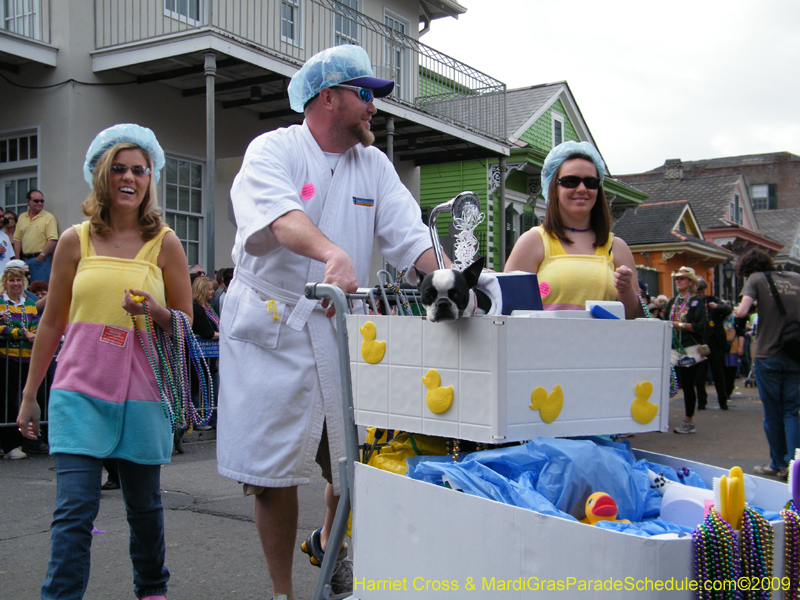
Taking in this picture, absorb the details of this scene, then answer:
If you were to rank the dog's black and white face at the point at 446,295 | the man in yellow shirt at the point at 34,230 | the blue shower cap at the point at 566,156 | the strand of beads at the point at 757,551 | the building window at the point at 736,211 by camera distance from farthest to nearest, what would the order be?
the building window at the point at 736,211 → the man in yellow shirt at the point at 34,230 → the blue shower cap at the point at 566,156 → the dog's black and white face at the point at 446,295 → the strand of beads at the point at 757,551

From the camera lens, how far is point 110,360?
111 inches

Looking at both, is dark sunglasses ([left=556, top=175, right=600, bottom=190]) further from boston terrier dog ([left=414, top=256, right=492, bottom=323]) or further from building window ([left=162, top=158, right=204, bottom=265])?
building window ([left=162, top=158, right=204, bottom=265])

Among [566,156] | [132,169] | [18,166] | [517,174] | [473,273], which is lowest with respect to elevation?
[473,273]

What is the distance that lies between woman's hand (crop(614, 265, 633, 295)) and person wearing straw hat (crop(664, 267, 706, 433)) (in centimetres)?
668

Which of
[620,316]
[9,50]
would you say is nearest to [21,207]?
[9,50]

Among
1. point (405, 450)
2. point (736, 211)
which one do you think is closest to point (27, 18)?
point (405, 450)

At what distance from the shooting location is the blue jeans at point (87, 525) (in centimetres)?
257

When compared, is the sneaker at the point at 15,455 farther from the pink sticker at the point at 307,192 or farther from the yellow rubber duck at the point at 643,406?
the yellow rubber duck at the point at 643,406

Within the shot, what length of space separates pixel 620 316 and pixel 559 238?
96cm

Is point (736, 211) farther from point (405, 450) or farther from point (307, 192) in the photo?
point (405, 450)

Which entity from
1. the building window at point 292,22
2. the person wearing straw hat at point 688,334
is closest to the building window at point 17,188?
the building window at point 292,22

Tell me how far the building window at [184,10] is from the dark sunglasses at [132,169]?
30.8 ft

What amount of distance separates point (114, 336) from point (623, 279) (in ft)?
6.68

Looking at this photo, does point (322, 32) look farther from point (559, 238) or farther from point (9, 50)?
point (559, 238)
